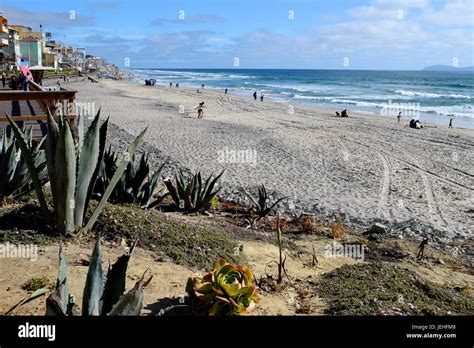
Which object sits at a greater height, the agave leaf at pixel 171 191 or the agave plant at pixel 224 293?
the agave plant at pixel 224 293

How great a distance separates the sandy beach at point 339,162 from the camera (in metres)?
8.07

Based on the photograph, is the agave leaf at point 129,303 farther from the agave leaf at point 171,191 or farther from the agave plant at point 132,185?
the agave leaf at point 171,191

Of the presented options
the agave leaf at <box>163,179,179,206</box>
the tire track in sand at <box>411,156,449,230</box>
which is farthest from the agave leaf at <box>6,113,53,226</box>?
the tire track in sand at <box>411,156,449,230</box>

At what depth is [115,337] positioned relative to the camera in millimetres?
978

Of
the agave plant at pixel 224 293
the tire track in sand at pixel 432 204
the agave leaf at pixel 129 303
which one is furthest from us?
the tire track in sand at pixel 432 204

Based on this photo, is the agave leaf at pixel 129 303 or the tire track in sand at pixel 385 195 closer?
the agave leaf at pixel 129 303

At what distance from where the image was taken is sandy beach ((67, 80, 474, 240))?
8.07m

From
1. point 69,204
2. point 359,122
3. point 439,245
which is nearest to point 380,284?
point 69,204

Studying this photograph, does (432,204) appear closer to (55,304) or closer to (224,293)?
(224,293)

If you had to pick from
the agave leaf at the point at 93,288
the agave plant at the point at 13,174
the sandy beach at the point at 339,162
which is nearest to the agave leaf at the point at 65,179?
the agave plant at the point at 13,174

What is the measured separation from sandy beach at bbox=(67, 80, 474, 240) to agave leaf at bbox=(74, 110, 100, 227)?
4.71 m

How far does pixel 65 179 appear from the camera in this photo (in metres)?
3.24

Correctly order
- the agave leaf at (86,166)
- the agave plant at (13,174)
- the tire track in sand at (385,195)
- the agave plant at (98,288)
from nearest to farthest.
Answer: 1. the agave plant at (98,288)
2. the agave leaf at (86,166)
3. the agave plant at (13,174)
4. the tire track in sand at (385,195)

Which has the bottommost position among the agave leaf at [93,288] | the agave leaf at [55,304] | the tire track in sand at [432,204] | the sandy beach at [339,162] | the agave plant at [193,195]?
the tire track in sand at [432,204]
